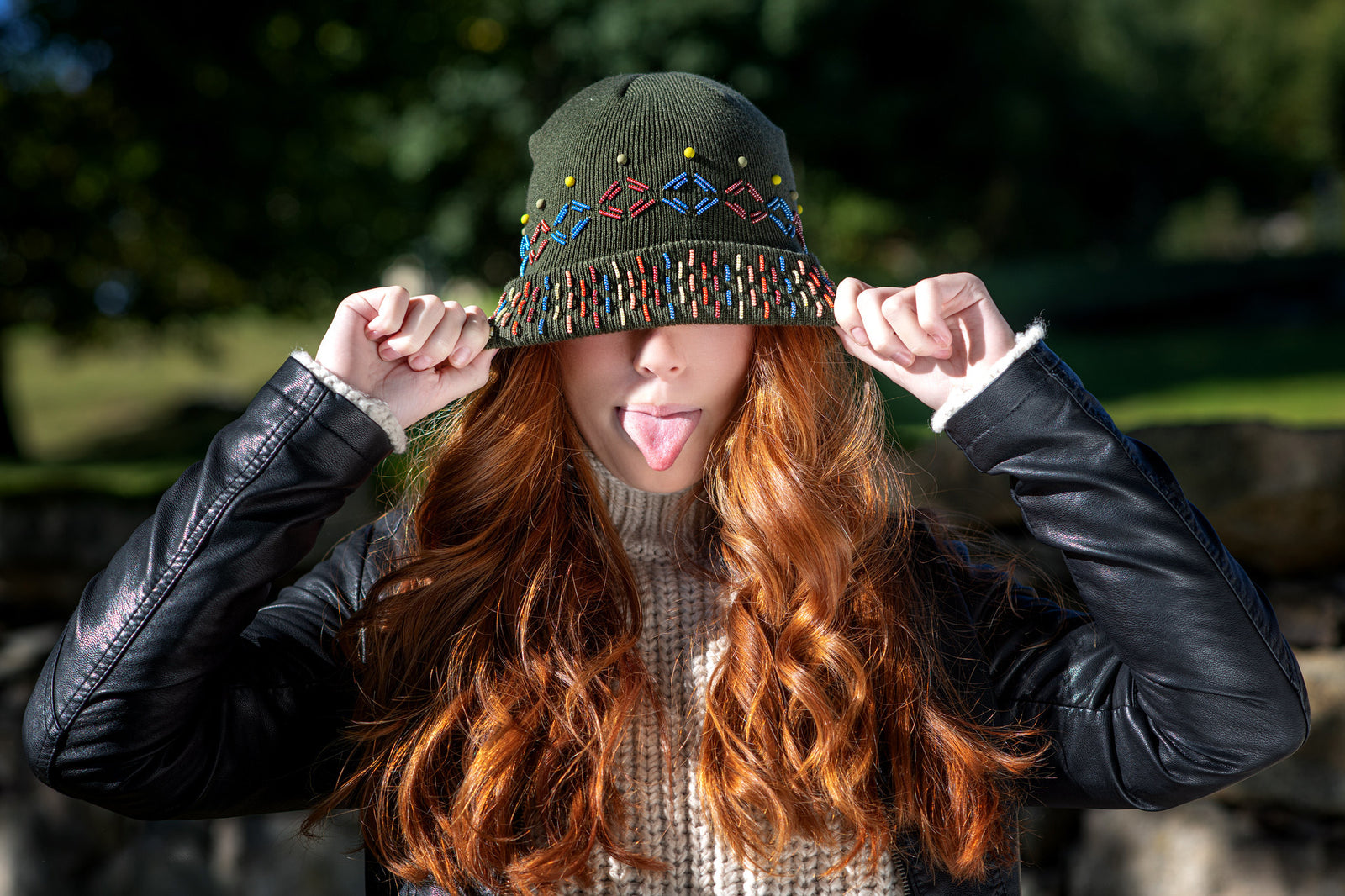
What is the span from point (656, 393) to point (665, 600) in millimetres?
386

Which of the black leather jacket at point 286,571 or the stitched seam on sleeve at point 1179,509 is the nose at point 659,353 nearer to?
the black leather jacket at point 286,571

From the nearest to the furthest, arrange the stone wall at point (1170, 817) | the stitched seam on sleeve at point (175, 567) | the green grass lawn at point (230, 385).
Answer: the stitched seam on sleeve at point (175, 567), the stone wall at point (1170, 817), the green grass lawn at point (230, 385)

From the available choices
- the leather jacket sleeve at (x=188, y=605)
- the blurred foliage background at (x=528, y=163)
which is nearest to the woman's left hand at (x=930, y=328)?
the leather jacket sleeve at (x=188, y=605)

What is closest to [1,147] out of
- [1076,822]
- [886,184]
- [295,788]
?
[295,788]

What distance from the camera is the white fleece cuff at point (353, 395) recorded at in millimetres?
1365

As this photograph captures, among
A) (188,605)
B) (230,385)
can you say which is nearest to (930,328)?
(188,605)

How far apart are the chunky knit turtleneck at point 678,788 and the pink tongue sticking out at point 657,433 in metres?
0.12

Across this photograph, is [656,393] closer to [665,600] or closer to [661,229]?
[661,229]

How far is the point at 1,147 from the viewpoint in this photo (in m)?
6.69

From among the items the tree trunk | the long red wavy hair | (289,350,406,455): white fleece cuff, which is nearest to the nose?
the long red wavy hair

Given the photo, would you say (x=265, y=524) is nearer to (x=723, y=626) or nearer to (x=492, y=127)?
(x=723, y=626)

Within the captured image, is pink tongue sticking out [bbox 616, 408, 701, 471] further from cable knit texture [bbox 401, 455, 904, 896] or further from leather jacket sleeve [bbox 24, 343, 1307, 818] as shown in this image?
leather jacket sleeve [bbox 24, 343, 1307, 818]

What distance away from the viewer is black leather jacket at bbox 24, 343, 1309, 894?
1334mm

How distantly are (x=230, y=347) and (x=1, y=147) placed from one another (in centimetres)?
749
